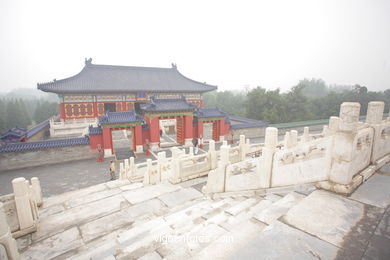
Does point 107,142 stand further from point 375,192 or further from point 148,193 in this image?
point 375,192

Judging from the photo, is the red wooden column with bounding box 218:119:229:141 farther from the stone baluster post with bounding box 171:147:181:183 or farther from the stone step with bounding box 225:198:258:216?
the stone step with bounding box 225:198:258:216

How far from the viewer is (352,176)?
139 inches

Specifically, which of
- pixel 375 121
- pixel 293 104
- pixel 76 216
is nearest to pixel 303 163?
pixel 375 121

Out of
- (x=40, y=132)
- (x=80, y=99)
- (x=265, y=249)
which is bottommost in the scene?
(x=40, y=132)

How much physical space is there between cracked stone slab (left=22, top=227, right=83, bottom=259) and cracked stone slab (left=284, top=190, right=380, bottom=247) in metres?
4.17

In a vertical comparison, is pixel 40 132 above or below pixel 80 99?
below

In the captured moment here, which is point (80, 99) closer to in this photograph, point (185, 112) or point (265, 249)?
point (185, 112)

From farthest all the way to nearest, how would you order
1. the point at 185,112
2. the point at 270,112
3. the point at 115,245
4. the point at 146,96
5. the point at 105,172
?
the point at 270,112 < the point at 146,96 < the point at 185,112 < the point at 105,172 < the point at 115,245

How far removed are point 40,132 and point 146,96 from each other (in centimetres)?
1204

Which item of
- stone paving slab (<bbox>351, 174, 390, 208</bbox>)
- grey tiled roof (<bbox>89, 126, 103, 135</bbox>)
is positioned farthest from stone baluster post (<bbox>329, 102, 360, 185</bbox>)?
grey tiled roof (<bbox>89, 126, 103, 135</bbox>)

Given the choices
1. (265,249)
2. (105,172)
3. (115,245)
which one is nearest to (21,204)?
(115,245)

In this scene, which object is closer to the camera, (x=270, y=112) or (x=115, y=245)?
(x=115, y=245)

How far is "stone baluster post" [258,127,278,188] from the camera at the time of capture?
3932mm

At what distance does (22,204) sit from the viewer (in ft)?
14.9
